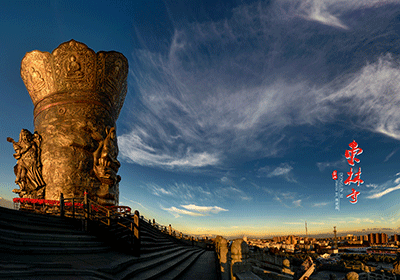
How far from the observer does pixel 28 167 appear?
50.1 feet

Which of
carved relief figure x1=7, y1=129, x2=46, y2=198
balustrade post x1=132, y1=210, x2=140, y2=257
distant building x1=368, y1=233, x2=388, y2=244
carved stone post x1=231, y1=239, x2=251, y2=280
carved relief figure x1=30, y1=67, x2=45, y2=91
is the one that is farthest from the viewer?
distant building x1=368, y1=233, x2=388, y2=244

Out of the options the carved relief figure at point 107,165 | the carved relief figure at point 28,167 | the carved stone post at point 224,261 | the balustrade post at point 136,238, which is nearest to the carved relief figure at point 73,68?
the carved relief figure at point 107,165

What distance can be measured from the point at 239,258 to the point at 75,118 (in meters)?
16.6

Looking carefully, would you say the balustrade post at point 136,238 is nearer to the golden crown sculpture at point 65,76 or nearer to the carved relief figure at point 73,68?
the golden crown sculpture at point 65,76

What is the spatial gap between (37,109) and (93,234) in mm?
14493

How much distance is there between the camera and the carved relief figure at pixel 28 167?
49.3 ft

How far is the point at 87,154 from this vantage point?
16.5 metres

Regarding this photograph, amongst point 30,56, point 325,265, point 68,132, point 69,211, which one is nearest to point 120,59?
point 30,56

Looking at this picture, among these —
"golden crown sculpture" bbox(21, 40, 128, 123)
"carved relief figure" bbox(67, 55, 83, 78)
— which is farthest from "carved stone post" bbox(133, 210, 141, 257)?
"carved relief figure" bbox(67, 55, 83, 78)

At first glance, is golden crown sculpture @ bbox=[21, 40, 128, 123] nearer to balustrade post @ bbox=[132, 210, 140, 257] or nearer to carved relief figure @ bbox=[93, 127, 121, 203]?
carved relief figure @ bbox=[93, 127, 121, 203]

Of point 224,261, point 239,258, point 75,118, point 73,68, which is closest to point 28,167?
point 75,118

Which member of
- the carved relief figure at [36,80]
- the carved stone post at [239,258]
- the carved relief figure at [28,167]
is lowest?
the carved stone post at [239,258]

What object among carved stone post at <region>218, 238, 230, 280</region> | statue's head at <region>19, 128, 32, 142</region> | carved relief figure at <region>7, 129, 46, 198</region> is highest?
statue's head at <region>19, 128, 32, 142</region>

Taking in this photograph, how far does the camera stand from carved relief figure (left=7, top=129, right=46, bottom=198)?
591 inches
